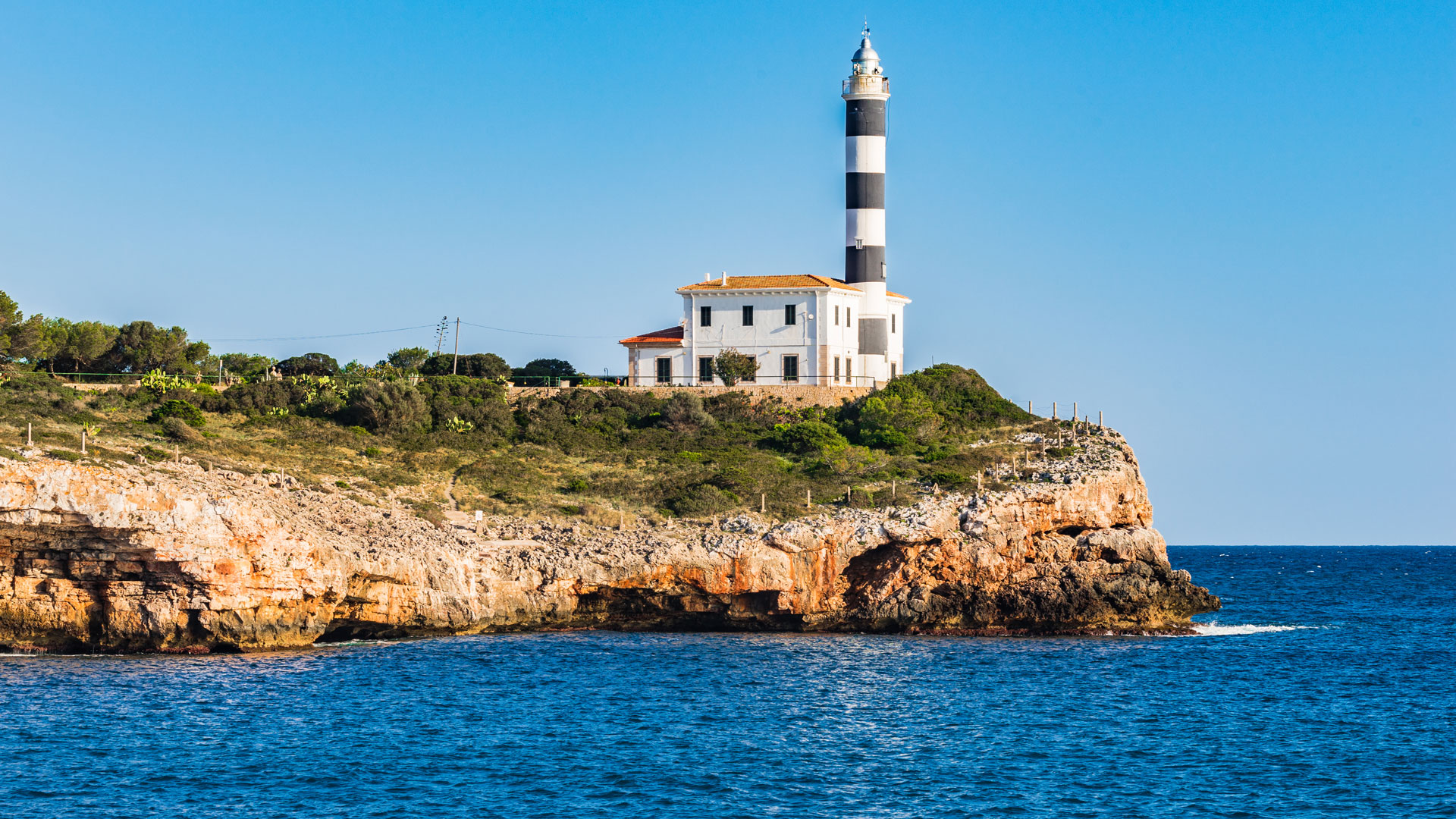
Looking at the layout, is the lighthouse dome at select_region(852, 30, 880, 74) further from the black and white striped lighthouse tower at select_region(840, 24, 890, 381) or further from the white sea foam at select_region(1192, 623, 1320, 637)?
the white sea foam at select_region(1192, 623, 1320, 637)

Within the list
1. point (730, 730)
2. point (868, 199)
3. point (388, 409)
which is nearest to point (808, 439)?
point (868, 199)

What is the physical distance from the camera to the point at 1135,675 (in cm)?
3459

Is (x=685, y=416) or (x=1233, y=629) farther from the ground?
(x=685, y=416)

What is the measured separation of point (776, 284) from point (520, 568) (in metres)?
22.8

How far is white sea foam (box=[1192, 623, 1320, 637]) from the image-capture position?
146ft

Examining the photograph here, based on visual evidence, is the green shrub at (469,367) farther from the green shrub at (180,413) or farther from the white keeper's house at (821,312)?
the green shrub at (180,413)

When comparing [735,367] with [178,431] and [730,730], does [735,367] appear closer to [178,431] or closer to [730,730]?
[178,431]

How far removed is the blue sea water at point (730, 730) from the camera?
22.7 metres

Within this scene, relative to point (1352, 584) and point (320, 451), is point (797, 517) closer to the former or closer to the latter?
point (320, 451)

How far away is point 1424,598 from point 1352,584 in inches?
471

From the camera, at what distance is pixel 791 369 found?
57.9m

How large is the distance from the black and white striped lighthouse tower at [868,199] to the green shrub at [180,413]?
26.0m

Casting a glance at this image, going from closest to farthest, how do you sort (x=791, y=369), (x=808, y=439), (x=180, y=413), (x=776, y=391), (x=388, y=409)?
(x=180, y=413)
(x=808, y=439)
(x=388, y=409)
(x=776, y=391)
(x=791, y=369)

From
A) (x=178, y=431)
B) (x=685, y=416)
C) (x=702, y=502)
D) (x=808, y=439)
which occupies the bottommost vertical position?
(x=702, y=502)
